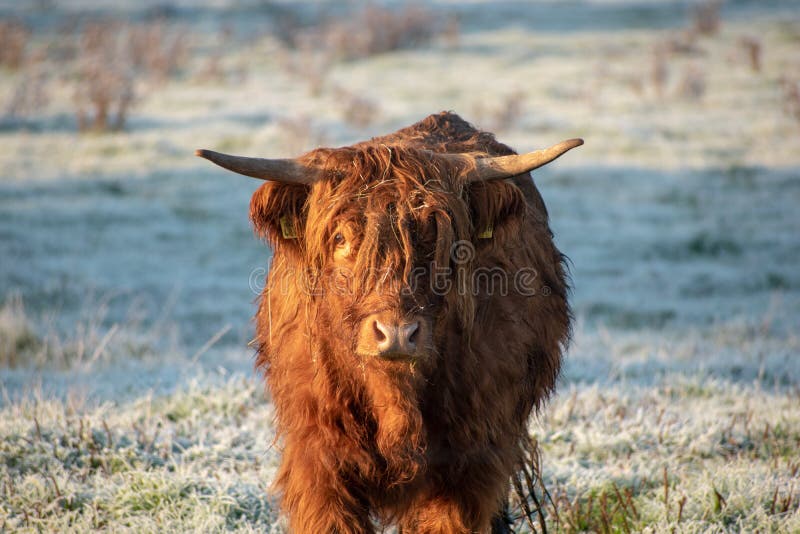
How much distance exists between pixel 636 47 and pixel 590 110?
9.32 metres

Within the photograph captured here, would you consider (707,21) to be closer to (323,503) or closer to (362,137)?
(362,137)

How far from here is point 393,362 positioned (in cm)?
302

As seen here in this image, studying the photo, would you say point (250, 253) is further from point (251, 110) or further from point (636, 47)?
point (636, 47)

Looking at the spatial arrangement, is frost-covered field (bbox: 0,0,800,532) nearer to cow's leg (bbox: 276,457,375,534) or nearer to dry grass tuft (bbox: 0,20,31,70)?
dry grass tuft (bbox: 0,20,31,70)

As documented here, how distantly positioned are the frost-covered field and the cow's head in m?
1.47

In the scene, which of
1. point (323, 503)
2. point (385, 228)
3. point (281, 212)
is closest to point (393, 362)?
point (385, 228)

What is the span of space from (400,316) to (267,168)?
2.72ft

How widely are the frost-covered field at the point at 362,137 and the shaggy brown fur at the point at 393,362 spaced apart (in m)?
0.86

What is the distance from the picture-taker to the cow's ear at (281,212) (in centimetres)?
335

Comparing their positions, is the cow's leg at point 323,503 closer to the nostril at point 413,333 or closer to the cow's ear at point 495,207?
the nostril at point 413,333

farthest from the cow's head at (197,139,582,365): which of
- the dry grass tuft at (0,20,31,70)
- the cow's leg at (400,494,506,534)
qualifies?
the dry grass tuft at (0,20,31,70)

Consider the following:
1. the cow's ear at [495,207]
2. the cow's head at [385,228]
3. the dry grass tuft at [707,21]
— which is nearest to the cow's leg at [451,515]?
the cow's head at [385,228]

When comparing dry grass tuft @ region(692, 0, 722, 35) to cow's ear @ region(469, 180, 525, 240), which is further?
dry grass tuft @ region(692, 0, 722, 35)

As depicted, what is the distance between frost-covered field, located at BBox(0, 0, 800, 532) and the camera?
4.28 meters
